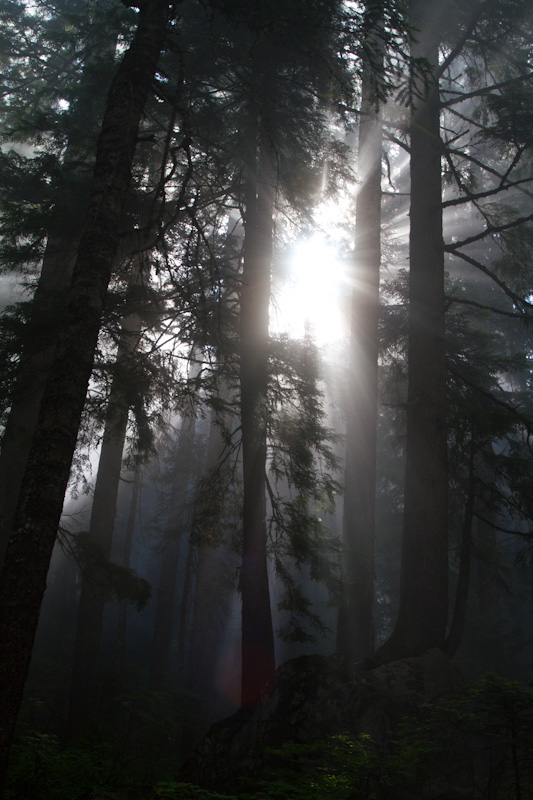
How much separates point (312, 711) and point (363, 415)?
5.97 m

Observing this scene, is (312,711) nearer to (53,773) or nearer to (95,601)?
(53,773)

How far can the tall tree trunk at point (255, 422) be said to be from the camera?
8086 millimetres

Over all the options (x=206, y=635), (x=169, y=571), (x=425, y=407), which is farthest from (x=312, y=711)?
(x=169, y=571)

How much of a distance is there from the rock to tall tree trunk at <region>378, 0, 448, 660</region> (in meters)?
1.08

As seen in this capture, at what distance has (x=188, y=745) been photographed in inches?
534

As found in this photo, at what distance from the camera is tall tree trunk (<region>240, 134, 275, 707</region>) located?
26.5ft

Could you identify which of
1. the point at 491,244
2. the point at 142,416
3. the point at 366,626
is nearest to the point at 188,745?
the point at 366,626

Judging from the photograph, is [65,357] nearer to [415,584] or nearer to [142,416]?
[142,416]

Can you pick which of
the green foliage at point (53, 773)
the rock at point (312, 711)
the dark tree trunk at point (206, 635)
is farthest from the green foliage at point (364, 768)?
the dark tree trunk at point (206, 635)

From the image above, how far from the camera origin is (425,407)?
9.80 metres

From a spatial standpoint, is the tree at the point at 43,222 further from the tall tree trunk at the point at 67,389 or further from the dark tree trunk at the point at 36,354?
the tall tree trunk at the point at 67,389

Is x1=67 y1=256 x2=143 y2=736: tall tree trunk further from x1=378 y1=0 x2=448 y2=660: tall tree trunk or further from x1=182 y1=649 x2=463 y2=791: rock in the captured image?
x1=378 y1=0 x2=448 y2=660: tall tree trunk

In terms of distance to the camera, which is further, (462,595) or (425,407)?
(425,407)

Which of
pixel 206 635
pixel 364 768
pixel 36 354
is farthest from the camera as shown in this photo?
pixel 206 635
